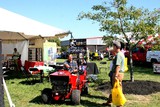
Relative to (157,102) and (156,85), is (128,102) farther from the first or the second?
(156,85)

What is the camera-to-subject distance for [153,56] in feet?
73.9

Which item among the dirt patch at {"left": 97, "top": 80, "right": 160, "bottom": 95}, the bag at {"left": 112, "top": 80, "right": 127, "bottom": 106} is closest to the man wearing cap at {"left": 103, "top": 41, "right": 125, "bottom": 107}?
the bag at {"left": 112, "top": 80, "right": 127, "bottom": 106}

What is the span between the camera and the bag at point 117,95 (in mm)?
7836

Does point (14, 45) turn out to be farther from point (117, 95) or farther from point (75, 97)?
point (117, 95)

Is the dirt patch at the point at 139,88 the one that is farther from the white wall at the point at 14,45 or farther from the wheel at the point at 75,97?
the white wall at the point at 14,45

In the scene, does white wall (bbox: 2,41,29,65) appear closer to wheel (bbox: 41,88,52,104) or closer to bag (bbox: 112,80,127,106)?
wheel (bbox: 41,88,52,104)

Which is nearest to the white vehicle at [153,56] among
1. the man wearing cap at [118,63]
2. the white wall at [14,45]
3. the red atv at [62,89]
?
the white wall at [14,45]

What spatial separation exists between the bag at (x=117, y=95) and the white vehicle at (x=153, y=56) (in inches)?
583

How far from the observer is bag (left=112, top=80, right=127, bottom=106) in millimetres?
7836

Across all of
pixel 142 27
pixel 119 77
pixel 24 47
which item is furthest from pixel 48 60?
→ pixel 119 77

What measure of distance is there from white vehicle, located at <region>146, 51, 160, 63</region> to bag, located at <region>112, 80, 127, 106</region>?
1480cm

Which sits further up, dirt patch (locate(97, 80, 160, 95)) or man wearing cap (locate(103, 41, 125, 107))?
man wearing cap (locate(103, 41, 125, 107))

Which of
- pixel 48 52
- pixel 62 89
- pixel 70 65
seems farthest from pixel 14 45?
pixel 62 89

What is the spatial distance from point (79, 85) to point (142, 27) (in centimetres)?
373
